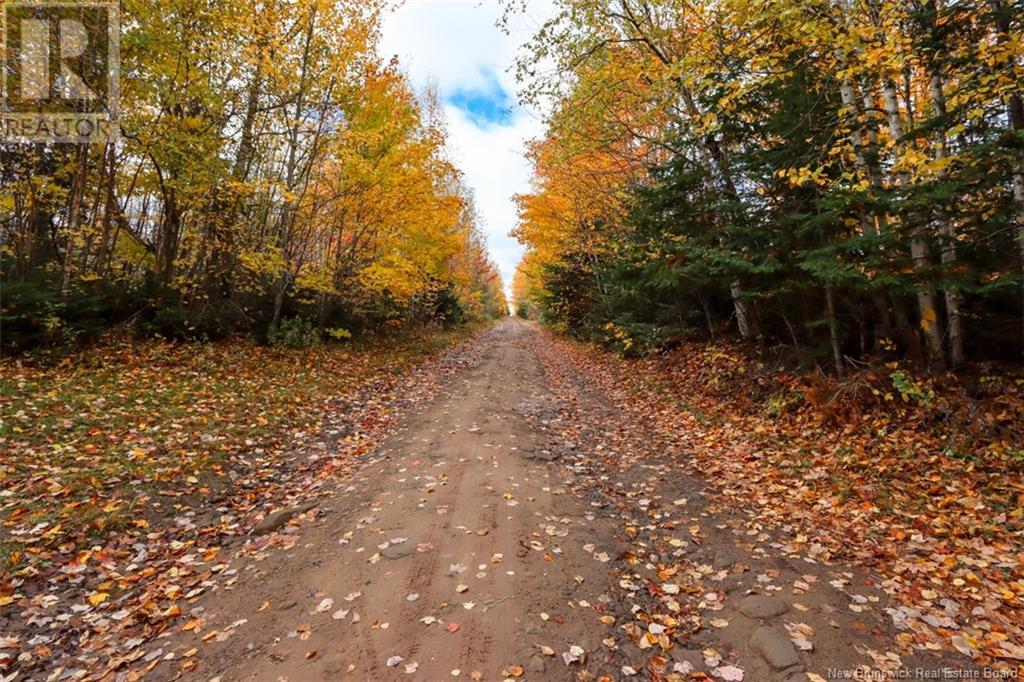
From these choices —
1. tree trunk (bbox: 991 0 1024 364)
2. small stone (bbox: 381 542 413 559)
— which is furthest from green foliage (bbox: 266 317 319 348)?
tree trunk (bbox: 991 0 1024 364)

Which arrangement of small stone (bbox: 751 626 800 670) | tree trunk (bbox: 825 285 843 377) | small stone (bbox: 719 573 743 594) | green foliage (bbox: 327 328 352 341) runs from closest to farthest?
small stone (bbox: 751 626 800 670) → small stone (bbox: 719 573 743 594) → tree trunk (bbox: 825 285 843 377) → green foliage (bbox: 327 328 352 341)

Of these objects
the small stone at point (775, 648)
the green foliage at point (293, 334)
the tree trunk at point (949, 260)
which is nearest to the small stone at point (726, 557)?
the small stone at point (775, 648)

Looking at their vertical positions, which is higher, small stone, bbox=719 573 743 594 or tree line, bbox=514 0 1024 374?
tree line, bbox=514 0 1024 374

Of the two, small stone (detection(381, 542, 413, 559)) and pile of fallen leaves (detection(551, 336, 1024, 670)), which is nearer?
pile of fallen leaves (detection(551, 336, 1024, 670))

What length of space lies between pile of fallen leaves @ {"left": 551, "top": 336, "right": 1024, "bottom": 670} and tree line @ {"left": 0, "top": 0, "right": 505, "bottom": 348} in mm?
11183

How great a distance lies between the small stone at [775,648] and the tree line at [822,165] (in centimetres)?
524

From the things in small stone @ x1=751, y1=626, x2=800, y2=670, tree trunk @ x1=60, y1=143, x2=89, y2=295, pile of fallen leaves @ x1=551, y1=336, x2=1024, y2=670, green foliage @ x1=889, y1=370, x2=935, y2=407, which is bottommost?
small stone @ x1=751, y1=626, x2=800, y2=670

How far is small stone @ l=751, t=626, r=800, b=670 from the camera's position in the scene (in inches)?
143

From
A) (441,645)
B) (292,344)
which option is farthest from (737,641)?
(292,344)

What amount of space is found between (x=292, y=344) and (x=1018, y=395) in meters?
16.7

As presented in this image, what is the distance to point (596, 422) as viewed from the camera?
34.9ft

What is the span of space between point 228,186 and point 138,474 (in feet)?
28.8

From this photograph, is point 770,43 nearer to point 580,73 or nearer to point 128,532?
point 580,73

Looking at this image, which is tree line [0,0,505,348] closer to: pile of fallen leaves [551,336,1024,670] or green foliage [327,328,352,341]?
green foliage [327,328,352,341]
